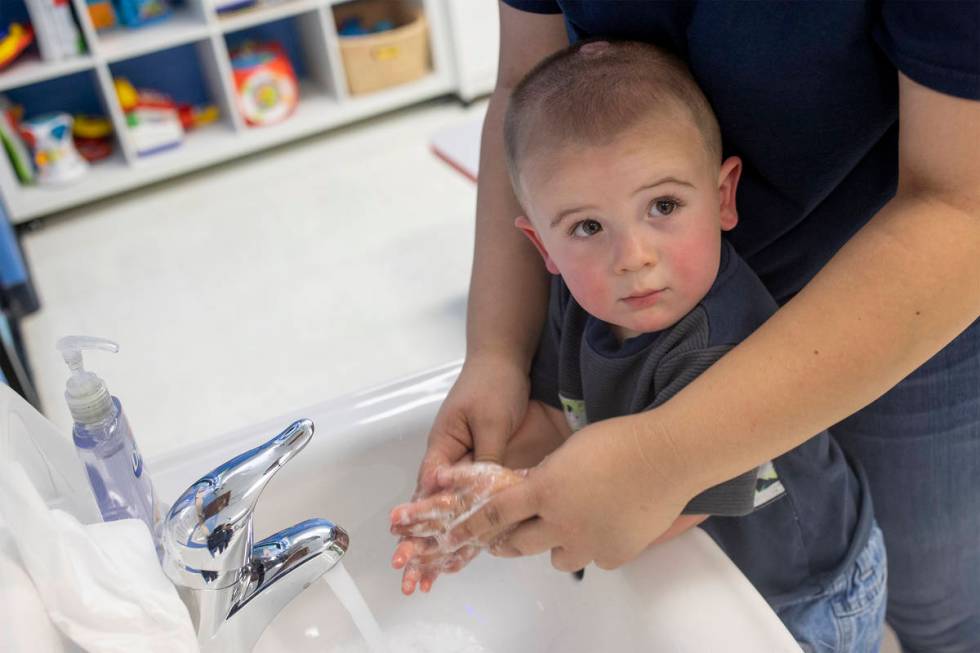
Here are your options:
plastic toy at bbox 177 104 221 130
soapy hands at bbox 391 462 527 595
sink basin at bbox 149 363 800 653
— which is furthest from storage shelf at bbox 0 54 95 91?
soapy hands at bbox 391 462 527 595

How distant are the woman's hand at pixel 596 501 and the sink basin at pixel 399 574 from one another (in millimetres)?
59

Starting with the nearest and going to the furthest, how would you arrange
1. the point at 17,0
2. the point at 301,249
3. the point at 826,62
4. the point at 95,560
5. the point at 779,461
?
the point at 95,560
the point at 826,62
the point at 779,461
the point at 301,249
the point at 17,0

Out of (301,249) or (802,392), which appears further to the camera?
(301,249)

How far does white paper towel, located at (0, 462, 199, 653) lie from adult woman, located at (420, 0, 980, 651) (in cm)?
25

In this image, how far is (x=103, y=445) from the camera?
2.51 feet

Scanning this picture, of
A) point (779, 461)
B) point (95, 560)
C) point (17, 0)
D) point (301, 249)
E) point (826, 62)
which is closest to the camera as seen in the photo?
point (95, 560)

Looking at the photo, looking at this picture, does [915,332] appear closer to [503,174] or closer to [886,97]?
[886,97]

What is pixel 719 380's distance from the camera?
28.2 inches

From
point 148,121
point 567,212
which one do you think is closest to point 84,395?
point 567,212

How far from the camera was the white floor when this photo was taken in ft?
8.32

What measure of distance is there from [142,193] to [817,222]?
3.09m

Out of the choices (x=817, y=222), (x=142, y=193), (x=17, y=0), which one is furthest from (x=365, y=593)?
(x=17, y=0)

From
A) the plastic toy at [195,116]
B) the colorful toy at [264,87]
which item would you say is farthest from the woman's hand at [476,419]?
the plastic toy at [195,116]

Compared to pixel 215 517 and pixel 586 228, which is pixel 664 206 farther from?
pixel 215 517
